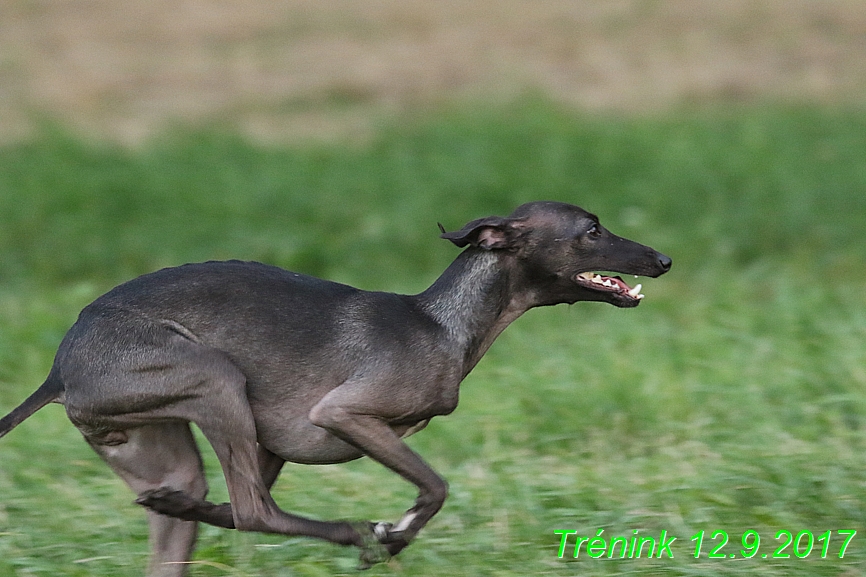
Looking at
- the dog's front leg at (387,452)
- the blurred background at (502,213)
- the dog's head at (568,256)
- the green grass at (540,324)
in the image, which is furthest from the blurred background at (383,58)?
the dog's front leg at (387,452)

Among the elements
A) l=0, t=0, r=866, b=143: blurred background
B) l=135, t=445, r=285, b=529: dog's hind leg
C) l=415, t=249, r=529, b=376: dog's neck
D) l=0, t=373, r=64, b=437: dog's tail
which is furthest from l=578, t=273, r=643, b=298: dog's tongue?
l=0, t=0, r=866, b=143: blurred background

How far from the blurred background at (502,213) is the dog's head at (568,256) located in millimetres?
955

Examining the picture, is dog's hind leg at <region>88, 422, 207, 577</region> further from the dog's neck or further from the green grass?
the dog's neck

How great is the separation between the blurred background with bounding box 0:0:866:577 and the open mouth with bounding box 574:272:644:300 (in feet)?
3.07

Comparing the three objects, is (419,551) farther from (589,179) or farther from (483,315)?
(589,179)

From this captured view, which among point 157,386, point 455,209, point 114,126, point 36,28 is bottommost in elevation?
point 157,386

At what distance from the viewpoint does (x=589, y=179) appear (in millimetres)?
12094

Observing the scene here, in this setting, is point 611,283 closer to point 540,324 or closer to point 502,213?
point 540,324

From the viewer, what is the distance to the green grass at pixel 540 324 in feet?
18.3

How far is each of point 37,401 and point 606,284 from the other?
218cm

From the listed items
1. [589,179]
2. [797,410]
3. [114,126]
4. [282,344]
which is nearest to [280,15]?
[114,126]

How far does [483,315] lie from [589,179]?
7019 millimetres

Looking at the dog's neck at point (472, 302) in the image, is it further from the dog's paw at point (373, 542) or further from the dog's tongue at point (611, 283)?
the dog's paw at point (373, 542)

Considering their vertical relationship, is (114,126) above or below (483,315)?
above
